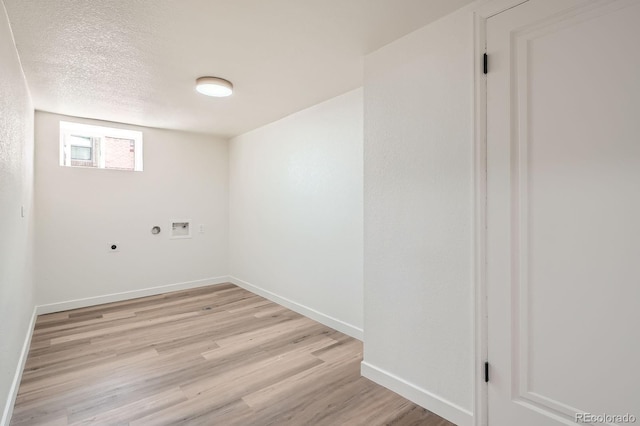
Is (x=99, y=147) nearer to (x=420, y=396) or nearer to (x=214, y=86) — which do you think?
(x=214, y=86)

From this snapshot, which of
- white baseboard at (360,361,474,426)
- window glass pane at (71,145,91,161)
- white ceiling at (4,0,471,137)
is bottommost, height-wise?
white baseboard at (360,361,474,426)

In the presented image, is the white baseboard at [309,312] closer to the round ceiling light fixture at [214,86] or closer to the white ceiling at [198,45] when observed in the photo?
the white ceiling at [198,45]

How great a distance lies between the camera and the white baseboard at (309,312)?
3.05 metres

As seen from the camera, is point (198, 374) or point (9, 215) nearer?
point (9, 215)

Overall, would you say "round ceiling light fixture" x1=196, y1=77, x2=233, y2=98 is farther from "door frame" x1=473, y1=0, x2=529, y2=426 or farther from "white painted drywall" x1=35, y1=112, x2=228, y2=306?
"white painted drywall" x1=35, y1=112, x2=228, y2=306

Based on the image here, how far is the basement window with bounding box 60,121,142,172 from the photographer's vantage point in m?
3.95

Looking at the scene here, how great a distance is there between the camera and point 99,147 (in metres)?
4.16

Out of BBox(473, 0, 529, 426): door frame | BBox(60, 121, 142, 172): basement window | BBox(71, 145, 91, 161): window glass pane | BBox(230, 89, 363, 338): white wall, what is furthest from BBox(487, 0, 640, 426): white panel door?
BBox(71, 145, 91, 161): window glass pane

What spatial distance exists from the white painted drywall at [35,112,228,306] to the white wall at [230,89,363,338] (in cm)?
51

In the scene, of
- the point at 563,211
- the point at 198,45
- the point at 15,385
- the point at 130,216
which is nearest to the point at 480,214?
the point at 563,211

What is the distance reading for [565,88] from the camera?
4.66 feet

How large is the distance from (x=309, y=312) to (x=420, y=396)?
68.9 inches

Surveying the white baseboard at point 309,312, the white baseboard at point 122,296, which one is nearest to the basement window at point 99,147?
the white baseboard at point 122,296

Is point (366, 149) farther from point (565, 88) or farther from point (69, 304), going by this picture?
point (69, 304)
